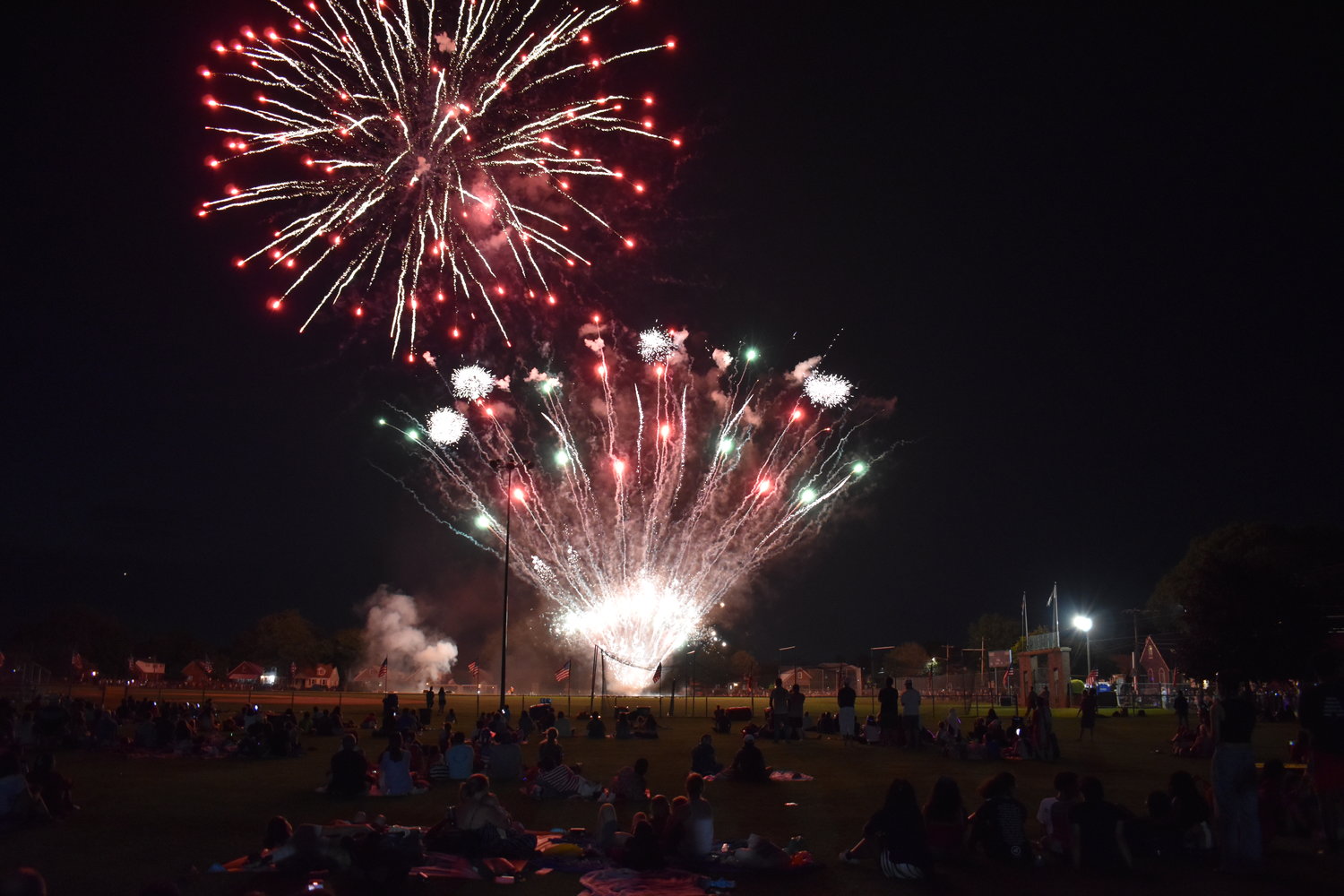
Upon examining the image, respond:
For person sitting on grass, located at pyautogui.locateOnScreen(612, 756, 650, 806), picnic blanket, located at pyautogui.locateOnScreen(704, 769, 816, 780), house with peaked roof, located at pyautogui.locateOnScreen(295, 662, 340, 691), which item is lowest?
house with peaked roof, located at pyautogui.locateOnScreen(295, 662, 340, 691)

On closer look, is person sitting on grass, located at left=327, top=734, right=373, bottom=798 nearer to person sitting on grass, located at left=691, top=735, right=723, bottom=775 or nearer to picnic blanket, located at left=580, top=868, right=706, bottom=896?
person sitting on grass, located at left=691, top=735, right=723, bottom=775

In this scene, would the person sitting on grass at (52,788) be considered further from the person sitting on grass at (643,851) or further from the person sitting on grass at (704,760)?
the person sitting on grass at (704,760)

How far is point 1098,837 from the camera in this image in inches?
389

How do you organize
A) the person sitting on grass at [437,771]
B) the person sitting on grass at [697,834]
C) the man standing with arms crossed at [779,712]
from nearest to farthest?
the person sitting on grass at [697,834], the person sitting on grass at [437,771], the man standing with arms crossed at [779,712]

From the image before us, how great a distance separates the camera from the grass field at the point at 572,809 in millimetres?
9273

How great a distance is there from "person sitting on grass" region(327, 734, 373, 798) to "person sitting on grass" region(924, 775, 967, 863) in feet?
29.3

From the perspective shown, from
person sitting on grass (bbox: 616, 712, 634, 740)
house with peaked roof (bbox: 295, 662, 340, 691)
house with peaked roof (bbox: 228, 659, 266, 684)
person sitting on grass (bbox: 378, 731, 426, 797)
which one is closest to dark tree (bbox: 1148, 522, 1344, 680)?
person sitting on grass (bbox: 616, 712, 634, 740)

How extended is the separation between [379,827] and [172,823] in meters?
4.08

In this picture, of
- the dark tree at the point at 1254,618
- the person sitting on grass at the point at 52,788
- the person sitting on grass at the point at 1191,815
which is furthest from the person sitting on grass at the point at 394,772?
the dark tree at the point at 1254,618

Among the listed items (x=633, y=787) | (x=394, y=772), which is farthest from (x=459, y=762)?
(x=633, y=787)

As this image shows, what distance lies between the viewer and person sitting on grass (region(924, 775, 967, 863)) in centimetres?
1024

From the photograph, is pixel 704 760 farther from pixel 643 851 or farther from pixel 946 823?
pixel 643 851

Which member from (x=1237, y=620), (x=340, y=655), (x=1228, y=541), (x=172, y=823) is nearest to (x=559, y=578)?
(x=1237, y=620)

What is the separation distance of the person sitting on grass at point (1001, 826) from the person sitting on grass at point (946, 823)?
176mm
